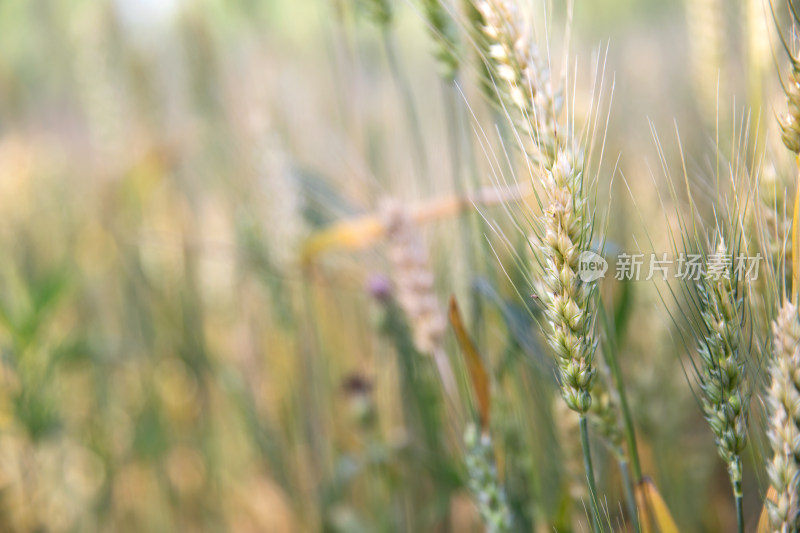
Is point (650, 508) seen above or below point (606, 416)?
below

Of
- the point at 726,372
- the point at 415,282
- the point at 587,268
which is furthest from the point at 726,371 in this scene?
the point at 415,282

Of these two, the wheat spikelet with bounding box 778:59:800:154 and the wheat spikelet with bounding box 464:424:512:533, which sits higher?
the wheat spikelet with bounding box 778:59:800:154

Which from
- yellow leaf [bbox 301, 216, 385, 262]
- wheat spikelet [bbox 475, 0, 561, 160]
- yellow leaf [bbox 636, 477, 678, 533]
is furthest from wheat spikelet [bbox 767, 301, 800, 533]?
Result: yellow leaf [bbox 301, 216, 385, 262]

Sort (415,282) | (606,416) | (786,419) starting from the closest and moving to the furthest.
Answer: (786,419), (606,416), (415,282)

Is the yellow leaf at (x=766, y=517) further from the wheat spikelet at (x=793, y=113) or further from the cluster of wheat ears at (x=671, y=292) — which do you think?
the wheat spikelet at (x=793, y=113)

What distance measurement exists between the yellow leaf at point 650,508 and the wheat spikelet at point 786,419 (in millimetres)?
117

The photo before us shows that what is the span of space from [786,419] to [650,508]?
21 centimetres

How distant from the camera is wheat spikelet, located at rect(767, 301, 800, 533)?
45cm

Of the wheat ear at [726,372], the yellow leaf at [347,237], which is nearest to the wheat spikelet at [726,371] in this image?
the wheat ear at [726,372]

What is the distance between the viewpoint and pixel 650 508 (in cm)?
62

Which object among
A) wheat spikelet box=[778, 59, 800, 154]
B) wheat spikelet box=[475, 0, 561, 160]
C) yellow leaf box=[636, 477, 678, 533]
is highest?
wheat spikelet box=[475, 0, 561, 160]

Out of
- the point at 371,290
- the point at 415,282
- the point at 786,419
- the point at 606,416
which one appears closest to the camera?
the point at 786,419

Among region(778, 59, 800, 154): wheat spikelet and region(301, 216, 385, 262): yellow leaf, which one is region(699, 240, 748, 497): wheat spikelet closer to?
region(778, 59, 800, 154): wheat spikelet

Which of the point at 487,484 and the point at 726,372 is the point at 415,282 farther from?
the point at 726,372
